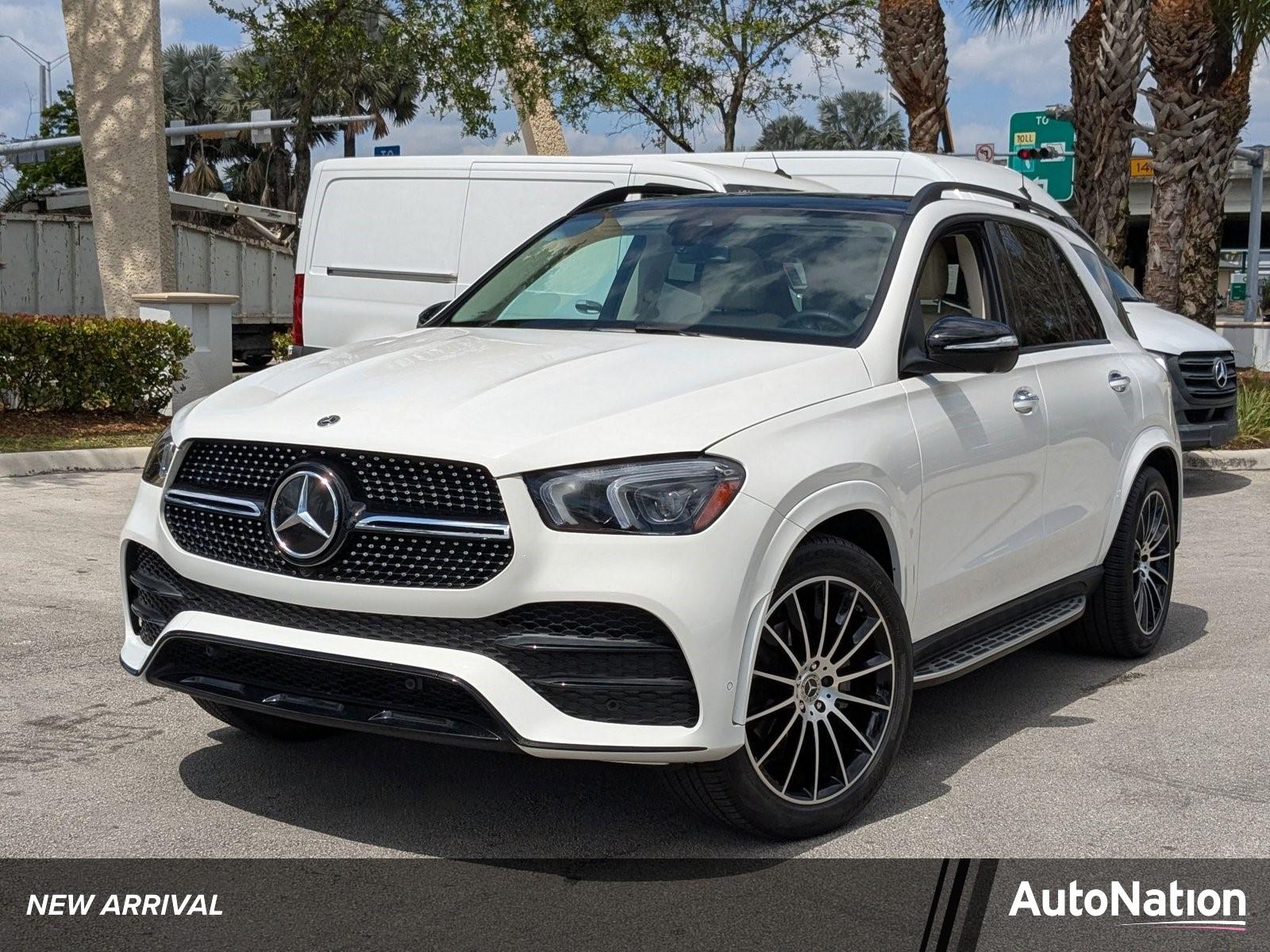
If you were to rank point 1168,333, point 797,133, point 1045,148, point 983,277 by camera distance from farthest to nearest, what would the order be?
point 797,133, point 1045,148, point 1168,333, point 983,277

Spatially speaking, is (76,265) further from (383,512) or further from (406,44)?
(383,512)

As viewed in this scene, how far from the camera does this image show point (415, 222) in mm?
11914

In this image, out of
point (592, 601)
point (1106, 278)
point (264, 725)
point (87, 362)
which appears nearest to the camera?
point (592, 601)

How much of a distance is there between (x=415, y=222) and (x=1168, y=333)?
5.59 m

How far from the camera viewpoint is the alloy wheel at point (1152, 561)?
6.57m

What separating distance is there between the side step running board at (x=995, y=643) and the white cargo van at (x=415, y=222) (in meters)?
5.34

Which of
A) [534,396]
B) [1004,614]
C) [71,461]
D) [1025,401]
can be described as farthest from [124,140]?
[534,396]

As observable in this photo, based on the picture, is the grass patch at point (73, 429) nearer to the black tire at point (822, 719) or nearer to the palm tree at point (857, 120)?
the black tire at point (822, 719)

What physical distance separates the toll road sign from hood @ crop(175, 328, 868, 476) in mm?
19218

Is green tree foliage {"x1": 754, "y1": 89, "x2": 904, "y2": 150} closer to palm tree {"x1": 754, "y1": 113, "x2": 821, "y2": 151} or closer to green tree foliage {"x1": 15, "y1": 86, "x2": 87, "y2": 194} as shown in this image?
palm tree {"x1": 754, "y1": 113, "x2": 821, "y2": 151}

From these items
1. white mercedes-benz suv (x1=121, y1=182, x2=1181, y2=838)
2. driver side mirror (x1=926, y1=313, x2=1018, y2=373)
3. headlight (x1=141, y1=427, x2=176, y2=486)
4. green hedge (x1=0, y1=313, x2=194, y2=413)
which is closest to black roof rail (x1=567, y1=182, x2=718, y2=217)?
white mercedes-benz suv (x1=121, y1=182, x2=1181, y2=838)

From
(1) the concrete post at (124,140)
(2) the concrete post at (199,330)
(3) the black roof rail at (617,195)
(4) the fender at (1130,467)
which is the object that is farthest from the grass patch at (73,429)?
(4) the fender at (1130,467)

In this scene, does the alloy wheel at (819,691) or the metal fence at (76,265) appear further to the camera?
the metal fence at (76,265)

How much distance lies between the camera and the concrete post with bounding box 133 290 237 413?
15.9m
